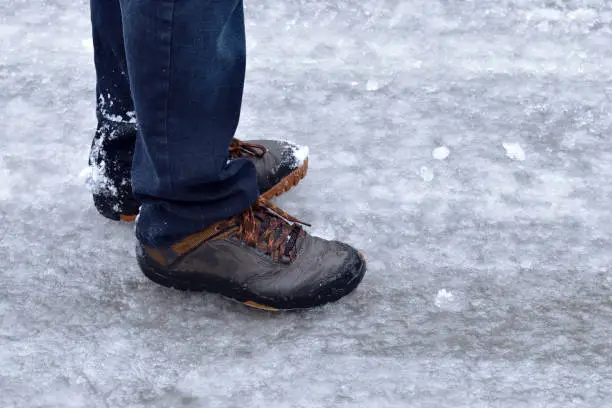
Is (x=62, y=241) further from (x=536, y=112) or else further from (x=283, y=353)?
(x=536, y=112)

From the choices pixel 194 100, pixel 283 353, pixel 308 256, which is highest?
pixel 194 100

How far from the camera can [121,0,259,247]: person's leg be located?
4.04ft

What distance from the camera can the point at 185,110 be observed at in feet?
4.30

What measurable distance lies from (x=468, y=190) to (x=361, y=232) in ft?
0.93

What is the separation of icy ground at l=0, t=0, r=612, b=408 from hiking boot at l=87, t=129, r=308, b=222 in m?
0.05

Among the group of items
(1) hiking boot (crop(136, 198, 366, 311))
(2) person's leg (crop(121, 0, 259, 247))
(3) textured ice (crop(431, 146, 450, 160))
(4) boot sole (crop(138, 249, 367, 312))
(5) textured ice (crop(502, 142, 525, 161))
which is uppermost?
(2) person's leg (crop(121, 0, 259, 247))

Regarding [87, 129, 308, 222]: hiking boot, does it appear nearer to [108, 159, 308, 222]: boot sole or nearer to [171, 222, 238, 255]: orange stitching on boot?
[108, 159, 308, 222]: boot sole

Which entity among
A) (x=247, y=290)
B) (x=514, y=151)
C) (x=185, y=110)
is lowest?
(x=247, y=290)

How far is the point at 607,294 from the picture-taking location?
1571 mm

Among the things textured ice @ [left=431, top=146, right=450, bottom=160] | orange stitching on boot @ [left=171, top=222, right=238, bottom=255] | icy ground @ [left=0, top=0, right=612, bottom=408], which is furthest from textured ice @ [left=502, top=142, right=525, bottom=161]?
orange stitching on boot @ [left=171, top=222, right=238, bottom=255]

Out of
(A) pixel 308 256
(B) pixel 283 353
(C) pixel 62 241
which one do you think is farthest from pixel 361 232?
(C) pixel 62 241

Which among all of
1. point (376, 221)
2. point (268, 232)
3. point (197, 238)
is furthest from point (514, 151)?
point (197, 238)

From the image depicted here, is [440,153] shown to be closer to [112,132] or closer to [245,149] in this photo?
[245,149]

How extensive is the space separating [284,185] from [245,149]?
0.38ft
